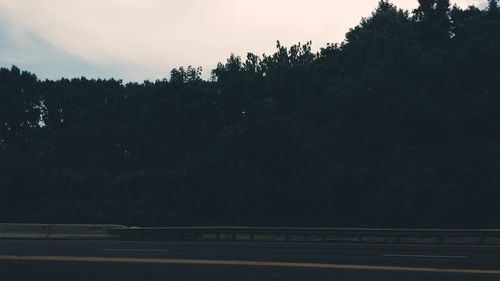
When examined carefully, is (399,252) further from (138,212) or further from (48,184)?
(48,184)

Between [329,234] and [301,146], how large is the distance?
13175 millimetres

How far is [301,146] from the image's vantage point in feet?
106

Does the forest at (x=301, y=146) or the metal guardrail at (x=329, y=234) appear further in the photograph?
the forest at (x=301, y=146)

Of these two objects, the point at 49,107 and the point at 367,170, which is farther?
the point at 49,107

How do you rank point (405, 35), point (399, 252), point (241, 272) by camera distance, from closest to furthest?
point (241, 272), point (399, 252), point (405, 35)

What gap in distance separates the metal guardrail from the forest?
27.4ft

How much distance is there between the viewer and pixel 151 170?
3638cm

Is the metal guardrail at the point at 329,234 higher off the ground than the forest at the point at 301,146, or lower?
lower

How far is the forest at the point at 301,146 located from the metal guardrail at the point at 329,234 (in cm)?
836

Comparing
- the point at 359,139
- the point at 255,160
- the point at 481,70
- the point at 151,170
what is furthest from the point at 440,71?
the point at 151,170

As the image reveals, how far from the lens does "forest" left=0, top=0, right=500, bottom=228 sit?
1187 inches

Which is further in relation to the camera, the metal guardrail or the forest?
the forest

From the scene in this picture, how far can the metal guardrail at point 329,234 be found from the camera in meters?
18.4

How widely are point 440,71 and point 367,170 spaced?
820 cm
